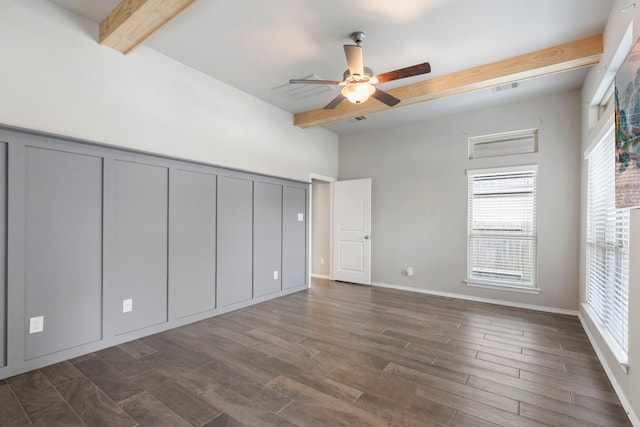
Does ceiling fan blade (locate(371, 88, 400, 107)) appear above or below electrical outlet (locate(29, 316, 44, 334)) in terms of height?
above

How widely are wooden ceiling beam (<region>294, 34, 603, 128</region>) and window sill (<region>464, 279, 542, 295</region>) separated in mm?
2871

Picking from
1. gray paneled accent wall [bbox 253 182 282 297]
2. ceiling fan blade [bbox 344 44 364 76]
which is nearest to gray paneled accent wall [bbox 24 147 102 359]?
gray paneled accent wall [bbox 253 182 282 297]

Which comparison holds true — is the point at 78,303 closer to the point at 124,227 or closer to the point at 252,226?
the point at 124,227

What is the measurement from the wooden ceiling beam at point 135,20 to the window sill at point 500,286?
16.5ft

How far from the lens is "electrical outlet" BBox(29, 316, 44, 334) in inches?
97.0

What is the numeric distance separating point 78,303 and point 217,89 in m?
2.87

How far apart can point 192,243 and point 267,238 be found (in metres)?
1.31

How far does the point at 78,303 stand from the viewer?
2723mm

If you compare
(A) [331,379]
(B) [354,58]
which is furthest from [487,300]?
(B) [354,58]

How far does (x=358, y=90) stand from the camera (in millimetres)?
2955

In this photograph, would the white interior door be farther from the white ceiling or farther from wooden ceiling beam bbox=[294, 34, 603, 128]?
the white ceiling

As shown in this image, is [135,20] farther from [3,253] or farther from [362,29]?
[3,253]

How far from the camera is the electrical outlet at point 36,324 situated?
2463 millimetres

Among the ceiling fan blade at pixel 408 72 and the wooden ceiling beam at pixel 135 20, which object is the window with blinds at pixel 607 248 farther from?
the wooden ceiling beam at pixel 135 20
